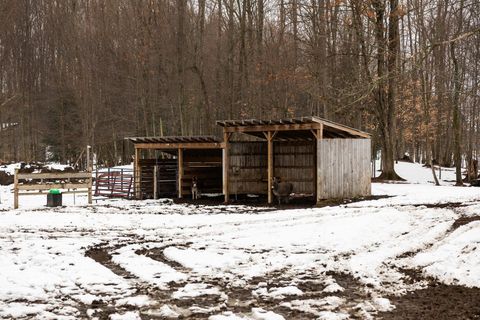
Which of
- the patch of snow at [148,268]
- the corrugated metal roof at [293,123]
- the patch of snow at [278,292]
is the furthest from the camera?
the corrugated metal roof at [293,123]

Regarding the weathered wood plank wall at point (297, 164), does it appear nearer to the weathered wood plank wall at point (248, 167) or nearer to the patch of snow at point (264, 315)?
the weathered wood plank wall at point (248, 167)

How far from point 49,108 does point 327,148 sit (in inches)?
1237

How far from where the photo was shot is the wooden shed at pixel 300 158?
18.8 meters

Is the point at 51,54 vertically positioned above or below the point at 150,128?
above

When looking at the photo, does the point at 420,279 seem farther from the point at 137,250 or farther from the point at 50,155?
the point at 50,155

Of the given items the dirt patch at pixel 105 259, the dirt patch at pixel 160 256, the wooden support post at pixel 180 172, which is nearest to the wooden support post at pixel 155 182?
the wooden support post at pixel 180 172

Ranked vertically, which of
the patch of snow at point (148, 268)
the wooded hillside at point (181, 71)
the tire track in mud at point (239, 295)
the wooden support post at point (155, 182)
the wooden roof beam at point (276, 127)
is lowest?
the tire track in mud at point (239, 295)

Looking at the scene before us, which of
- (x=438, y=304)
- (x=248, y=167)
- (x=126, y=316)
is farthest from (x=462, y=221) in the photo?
(x=248, y=167)

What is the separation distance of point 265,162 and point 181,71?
Result: 44.4 feet

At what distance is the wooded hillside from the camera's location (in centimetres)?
3066

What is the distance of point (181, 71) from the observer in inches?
1310

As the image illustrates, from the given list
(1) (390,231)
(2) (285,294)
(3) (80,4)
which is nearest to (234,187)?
(1) (390,231)

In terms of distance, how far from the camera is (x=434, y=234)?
411 inches

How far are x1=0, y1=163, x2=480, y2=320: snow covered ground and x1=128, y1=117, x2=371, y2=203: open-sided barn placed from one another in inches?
160
